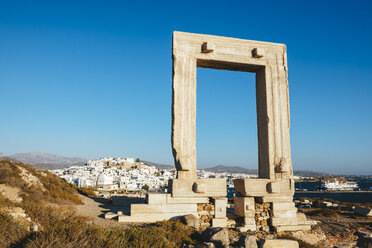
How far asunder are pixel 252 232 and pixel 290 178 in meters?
2.13

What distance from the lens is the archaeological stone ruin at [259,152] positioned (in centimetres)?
805

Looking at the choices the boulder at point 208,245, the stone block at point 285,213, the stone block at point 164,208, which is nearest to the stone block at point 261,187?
the stone block at point 285,213

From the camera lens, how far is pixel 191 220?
752 cm

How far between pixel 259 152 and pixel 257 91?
2092 mm

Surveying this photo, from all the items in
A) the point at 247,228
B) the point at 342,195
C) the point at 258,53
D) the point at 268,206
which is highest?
the point at 258,53

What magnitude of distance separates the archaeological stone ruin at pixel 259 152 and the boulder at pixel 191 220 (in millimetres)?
310

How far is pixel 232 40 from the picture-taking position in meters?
9.15

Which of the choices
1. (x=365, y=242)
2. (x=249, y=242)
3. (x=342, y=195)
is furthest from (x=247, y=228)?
(x=342, y=195)

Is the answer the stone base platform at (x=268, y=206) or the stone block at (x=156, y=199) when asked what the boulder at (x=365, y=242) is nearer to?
the stone base platform at (x=268, y=206)

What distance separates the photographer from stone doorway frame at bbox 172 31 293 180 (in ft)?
27.3

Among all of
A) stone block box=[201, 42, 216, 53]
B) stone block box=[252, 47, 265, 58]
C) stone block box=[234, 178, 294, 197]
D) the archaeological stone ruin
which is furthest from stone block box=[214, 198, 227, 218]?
stone block box=[252, 47, 265, 58]

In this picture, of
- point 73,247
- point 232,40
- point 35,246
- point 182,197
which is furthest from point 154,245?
point 232,40

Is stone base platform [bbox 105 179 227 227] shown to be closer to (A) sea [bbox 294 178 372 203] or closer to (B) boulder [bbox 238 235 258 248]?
(B) boulder [bbox 238 235 258 248]

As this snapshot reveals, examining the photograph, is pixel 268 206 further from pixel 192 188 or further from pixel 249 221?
pixel 192 188
